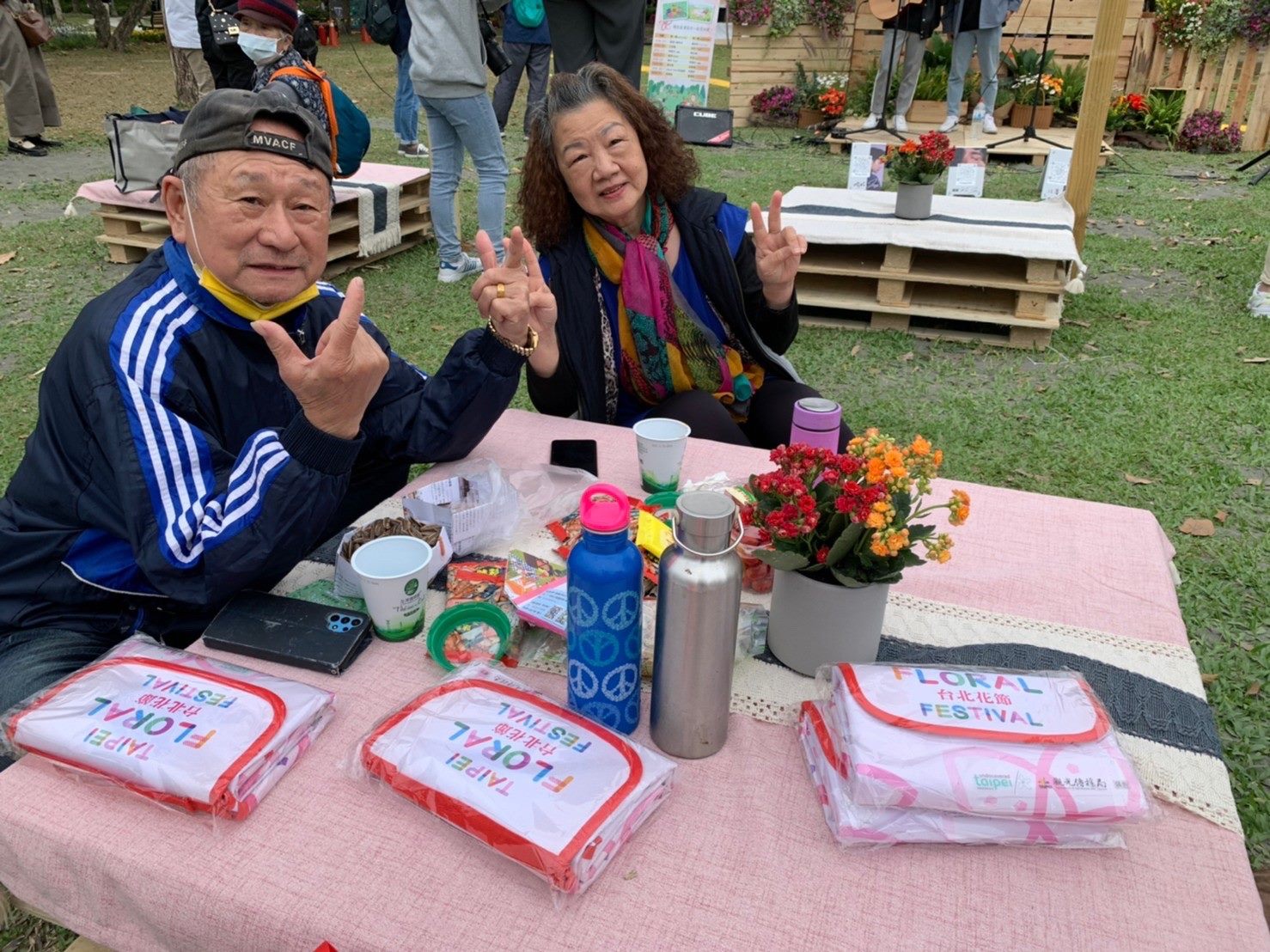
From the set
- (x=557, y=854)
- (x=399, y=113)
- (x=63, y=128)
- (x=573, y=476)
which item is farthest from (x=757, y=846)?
(x=63, y=128)

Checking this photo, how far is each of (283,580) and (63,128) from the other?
11.3 metres

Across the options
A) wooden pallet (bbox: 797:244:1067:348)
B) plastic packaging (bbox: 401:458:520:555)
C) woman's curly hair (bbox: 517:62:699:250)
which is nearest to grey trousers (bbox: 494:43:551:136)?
wooden pallet (bbox: 797:244:1067:348)

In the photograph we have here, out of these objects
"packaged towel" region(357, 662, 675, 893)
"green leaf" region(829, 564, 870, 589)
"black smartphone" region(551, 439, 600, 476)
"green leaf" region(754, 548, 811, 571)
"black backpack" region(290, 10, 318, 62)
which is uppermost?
"black backpack" region(290, 10, 318, 62)

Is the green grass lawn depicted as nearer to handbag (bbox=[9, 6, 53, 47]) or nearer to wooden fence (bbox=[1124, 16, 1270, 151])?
handbag (bbox=[9, 6, 53, 47])

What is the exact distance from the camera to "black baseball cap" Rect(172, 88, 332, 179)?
1.56 meters

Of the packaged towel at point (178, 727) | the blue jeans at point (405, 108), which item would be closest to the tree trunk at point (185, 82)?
the blue jeans at point (405, 108)

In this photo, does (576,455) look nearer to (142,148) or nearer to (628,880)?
(628,880)

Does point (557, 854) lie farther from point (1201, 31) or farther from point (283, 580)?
point (1201, 31)

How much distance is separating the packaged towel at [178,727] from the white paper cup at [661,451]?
0.84m

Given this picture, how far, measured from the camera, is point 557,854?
3.18 feet

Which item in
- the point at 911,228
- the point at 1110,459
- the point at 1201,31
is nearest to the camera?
the point at 1110,459

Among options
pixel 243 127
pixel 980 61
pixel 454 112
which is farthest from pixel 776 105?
pixel 243 127

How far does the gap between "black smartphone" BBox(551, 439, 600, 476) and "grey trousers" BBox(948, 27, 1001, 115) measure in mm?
8682

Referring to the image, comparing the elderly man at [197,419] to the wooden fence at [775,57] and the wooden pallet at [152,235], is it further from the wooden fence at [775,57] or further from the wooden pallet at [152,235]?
the wooden fence at [775,57]
